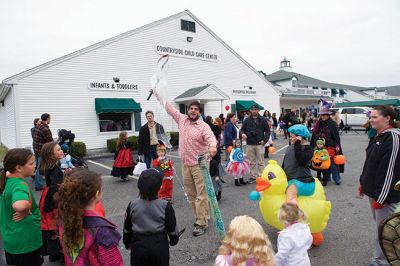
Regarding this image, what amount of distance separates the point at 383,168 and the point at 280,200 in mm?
1305

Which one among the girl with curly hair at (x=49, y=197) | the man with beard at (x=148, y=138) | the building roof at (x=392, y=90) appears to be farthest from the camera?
the building roof at (x=392, y=90)

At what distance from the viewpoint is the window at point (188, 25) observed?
19184mm

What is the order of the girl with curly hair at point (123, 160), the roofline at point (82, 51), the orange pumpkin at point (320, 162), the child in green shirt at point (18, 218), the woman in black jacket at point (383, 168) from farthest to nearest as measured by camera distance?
the roofline at point (82, 51)
the girl with curly hair at point (123, 160)
the orange pumpkin at point (320, 162)
the woman in black jacket at point (383, 168)
the child in green shirt at point (18, 218)

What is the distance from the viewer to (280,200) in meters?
3.94

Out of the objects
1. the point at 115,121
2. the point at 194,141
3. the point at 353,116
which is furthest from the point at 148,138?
the point at 353,116

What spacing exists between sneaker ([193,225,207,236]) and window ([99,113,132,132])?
12.8m

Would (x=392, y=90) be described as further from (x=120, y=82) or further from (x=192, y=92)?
(x=120, y=82)

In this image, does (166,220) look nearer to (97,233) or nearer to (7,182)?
(97,233)

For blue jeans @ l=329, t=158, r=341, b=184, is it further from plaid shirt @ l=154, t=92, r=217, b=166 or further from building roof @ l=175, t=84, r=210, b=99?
building roof @ l=175, t=84, r=210, b=99

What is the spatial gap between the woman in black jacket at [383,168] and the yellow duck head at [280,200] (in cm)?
65

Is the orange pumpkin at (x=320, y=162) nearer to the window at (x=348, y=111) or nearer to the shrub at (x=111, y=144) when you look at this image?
the shrub at (x=111, y=144)

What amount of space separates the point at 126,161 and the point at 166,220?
611 cm

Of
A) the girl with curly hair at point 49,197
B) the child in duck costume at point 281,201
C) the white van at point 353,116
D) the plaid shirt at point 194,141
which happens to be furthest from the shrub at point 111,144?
the white van at point 353,116

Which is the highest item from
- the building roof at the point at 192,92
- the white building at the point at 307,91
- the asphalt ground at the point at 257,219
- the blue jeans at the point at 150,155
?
the white building at the point at 307,91
